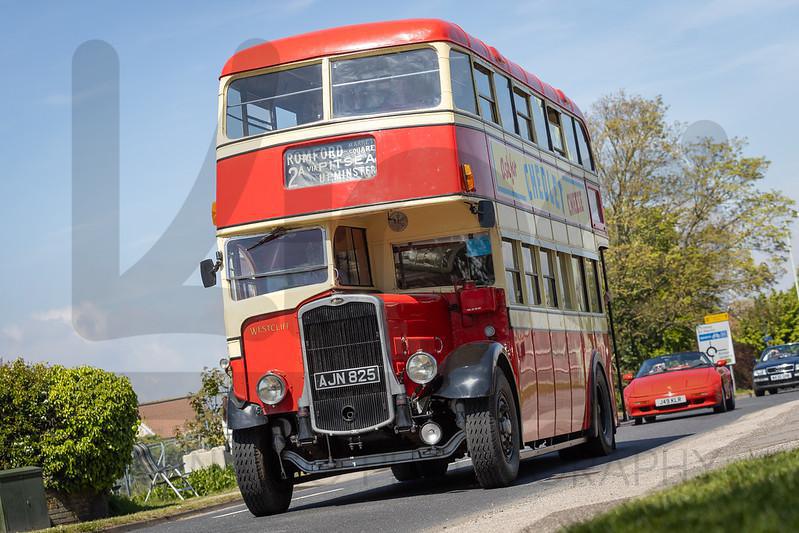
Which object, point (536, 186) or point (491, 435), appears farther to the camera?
point (536, 186)

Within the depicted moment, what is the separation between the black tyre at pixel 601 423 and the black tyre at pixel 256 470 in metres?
6.15

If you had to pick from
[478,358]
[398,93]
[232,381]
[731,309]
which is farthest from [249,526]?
[731,309]

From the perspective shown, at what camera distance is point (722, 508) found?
6262mm

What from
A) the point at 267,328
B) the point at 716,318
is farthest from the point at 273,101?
the point at 716,318

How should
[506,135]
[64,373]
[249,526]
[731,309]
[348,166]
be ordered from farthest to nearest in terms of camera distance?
[731,309] < [64,373] < [506,135] < [348,166] < [249,526]

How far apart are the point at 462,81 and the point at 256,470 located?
4.89 meters

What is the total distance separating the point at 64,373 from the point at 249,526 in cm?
860

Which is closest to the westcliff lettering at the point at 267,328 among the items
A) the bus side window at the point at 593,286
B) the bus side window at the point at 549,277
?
the bus side window at the point at 549,277

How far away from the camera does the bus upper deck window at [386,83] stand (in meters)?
13.6

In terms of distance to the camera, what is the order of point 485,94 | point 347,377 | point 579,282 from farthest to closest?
point 579,282 → point 485,94 → point 347,377

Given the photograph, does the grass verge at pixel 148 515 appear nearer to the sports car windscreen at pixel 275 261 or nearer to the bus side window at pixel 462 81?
the sports car windscreen at pixel 275 261

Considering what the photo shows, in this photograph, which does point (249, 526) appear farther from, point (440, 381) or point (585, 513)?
point (585, 513)

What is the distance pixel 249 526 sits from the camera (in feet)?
41.1

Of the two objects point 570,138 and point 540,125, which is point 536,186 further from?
point 570,138
